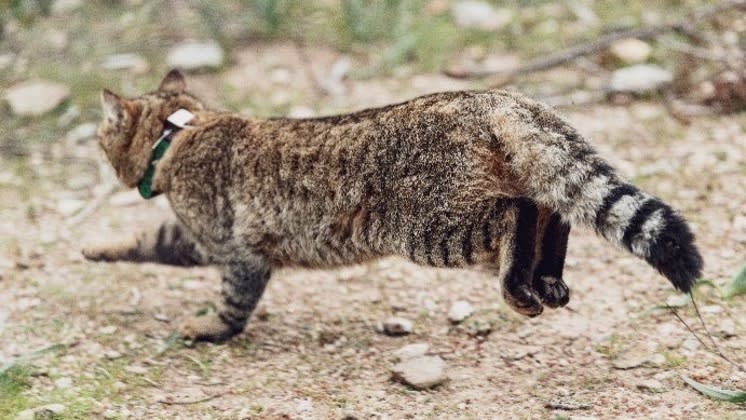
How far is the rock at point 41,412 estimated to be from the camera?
3.53 meters

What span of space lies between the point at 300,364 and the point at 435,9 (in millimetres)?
4246

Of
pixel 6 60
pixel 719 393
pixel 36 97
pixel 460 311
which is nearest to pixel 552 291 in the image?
pixel 719 393

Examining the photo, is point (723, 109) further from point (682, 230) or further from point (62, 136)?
point (62, 136)

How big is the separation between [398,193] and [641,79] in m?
3.19

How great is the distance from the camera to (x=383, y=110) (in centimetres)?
402

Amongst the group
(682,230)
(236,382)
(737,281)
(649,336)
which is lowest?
(236,382)

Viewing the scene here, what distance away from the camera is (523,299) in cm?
360

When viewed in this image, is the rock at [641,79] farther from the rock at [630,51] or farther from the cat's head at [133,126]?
the cat's head at [133,126]

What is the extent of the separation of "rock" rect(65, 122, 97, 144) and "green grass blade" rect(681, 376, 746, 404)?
440 centimetres

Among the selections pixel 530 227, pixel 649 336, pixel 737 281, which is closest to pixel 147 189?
pixel 530 227

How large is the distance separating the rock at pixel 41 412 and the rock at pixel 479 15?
479cm

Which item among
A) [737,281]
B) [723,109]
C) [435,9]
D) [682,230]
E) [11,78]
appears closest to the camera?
[682,230]

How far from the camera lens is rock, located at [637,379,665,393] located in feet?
11.7

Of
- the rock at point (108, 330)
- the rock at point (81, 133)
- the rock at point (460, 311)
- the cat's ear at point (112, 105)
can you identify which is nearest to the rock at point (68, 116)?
the rock at point (81, 133)
